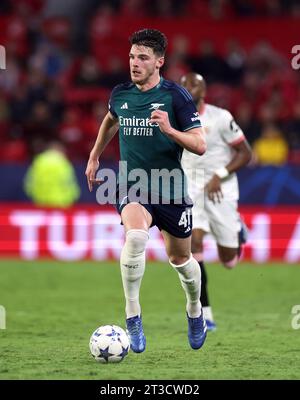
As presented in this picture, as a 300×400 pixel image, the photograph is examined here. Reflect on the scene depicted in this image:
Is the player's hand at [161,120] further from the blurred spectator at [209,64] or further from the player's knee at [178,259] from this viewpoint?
the blurred spectator at [209,64]

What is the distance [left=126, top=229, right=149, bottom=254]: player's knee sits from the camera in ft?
24.0

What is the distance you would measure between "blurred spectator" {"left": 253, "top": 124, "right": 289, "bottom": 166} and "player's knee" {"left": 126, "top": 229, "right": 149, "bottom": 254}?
9.61 meters

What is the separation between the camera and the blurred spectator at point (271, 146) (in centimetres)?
1686

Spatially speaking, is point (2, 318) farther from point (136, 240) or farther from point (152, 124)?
point (152, 124)

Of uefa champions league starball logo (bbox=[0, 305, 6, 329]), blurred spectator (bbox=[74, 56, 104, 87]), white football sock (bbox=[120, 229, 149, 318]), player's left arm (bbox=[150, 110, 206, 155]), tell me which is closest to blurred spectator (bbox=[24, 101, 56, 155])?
blurred spectator (bbox=[74, 56, 104, 87])

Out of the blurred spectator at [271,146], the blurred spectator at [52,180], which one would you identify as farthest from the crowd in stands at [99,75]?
the blurred spectator at [52,180]

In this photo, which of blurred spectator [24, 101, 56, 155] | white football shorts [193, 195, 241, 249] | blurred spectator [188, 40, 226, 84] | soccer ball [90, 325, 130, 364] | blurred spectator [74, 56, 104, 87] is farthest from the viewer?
blurred spectator [74, 56, 104, 87]

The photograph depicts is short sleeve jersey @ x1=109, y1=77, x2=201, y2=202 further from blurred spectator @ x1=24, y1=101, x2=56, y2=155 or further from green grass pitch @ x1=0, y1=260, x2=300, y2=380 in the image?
blurred spectator @ x1=24, y1=101, x2=56, y2=155

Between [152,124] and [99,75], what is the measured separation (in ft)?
37.2

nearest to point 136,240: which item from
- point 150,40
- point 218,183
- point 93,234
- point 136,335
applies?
point 136,335

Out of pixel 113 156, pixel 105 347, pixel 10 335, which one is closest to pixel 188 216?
pixel 105 347

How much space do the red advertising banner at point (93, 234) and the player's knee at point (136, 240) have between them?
7.70m
